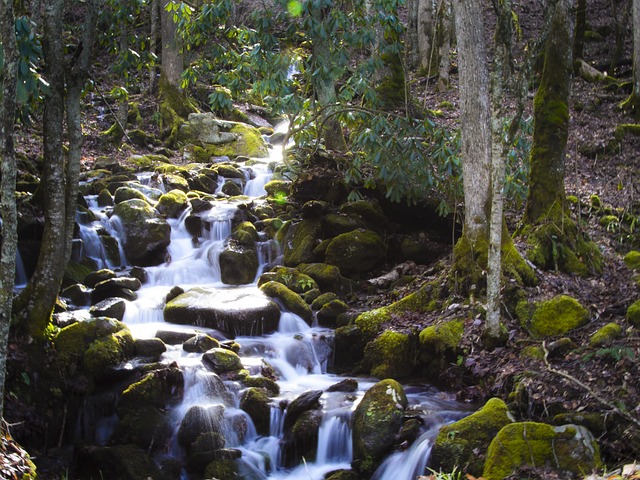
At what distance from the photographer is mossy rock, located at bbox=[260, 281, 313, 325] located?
1115 centimetres

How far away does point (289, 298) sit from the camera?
11320mm

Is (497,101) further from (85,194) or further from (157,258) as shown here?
(85,194)

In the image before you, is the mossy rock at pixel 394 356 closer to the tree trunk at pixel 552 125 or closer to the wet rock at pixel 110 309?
the tree trunk at pixel 552 125

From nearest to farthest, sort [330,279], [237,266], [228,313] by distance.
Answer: [228,313] → [330,279] → [237,266]

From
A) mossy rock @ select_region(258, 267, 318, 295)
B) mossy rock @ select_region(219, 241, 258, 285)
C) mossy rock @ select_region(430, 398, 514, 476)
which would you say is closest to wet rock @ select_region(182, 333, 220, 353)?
mossy rock @ select_region(258, 267, 318, 295)

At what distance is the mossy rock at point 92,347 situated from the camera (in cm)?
845

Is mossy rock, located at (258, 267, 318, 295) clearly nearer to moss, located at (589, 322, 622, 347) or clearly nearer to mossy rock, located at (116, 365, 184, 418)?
mossy rock, located at (116, 365, 184, 418)

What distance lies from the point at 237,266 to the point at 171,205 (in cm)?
299

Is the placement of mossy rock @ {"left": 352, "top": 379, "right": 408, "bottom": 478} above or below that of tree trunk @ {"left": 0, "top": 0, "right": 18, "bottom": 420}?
below

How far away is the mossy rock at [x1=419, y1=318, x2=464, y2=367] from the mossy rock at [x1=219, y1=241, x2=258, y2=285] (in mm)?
4920

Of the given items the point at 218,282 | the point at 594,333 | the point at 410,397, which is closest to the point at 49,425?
the point at 410,397

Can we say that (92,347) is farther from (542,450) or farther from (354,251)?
(542,450)

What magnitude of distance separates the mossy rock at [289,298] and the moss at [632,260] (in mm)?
5293

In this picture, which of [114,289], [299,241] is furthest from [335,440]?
[299,241]
